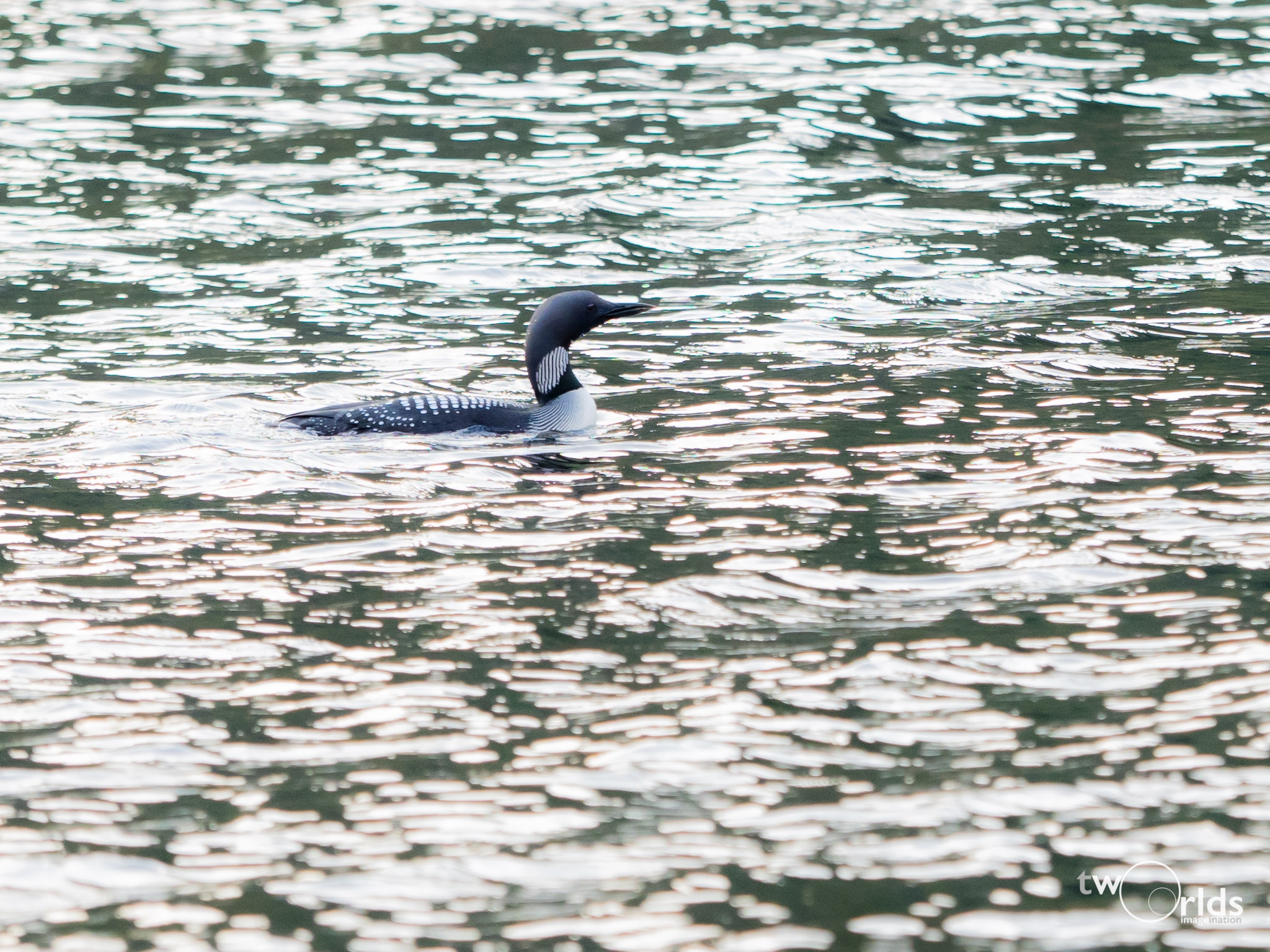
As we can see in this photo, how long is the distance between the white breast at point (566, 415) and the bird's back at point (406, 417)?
0.20m

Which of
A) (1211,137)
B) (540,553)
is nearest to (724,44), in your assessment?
(1211,137)

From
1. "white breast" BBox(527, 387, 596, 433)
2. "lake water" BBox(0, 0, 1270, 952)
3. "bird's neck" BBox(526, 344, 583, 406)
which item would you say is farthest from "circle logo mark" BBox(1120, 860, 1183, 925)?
"bird's neck" BBox(526, 344, 583, 406)

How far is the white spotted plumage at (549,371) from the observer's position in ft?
29.6

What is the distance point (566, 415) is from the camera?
348 inches

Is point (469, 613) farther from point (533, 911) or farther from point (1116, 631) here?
point (1116, 631)

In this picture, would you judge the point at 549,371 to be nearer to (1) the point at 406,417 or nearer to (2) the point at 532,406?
(2) the point at 532,406

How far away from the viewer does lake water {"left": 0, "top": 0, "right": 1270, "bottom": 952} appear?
4594 mm

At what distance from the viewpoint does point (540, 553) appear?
687 centimetres

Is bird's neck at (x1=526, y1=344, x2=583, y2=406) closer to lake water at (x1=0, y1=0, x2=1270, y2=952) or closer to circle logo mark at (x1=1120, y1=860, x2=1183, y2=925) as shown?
lake water at (x1=0, y1=0, x2=1270, y2=952)

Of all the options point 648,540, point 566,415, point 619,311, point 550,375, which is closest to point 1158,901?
point 648,540

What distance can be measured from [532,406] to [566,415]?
1.14ft

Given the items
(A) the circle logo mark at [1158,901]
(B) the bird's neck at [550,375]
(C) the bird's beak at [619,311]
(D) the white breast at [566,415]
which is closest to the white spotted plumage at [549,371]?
(B) the bird's neck at [550,375]

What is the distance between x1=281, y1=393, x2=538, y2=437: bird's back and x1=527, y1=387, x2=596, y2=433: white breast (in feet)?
0.65

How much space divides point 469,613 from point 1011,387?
165 inches
